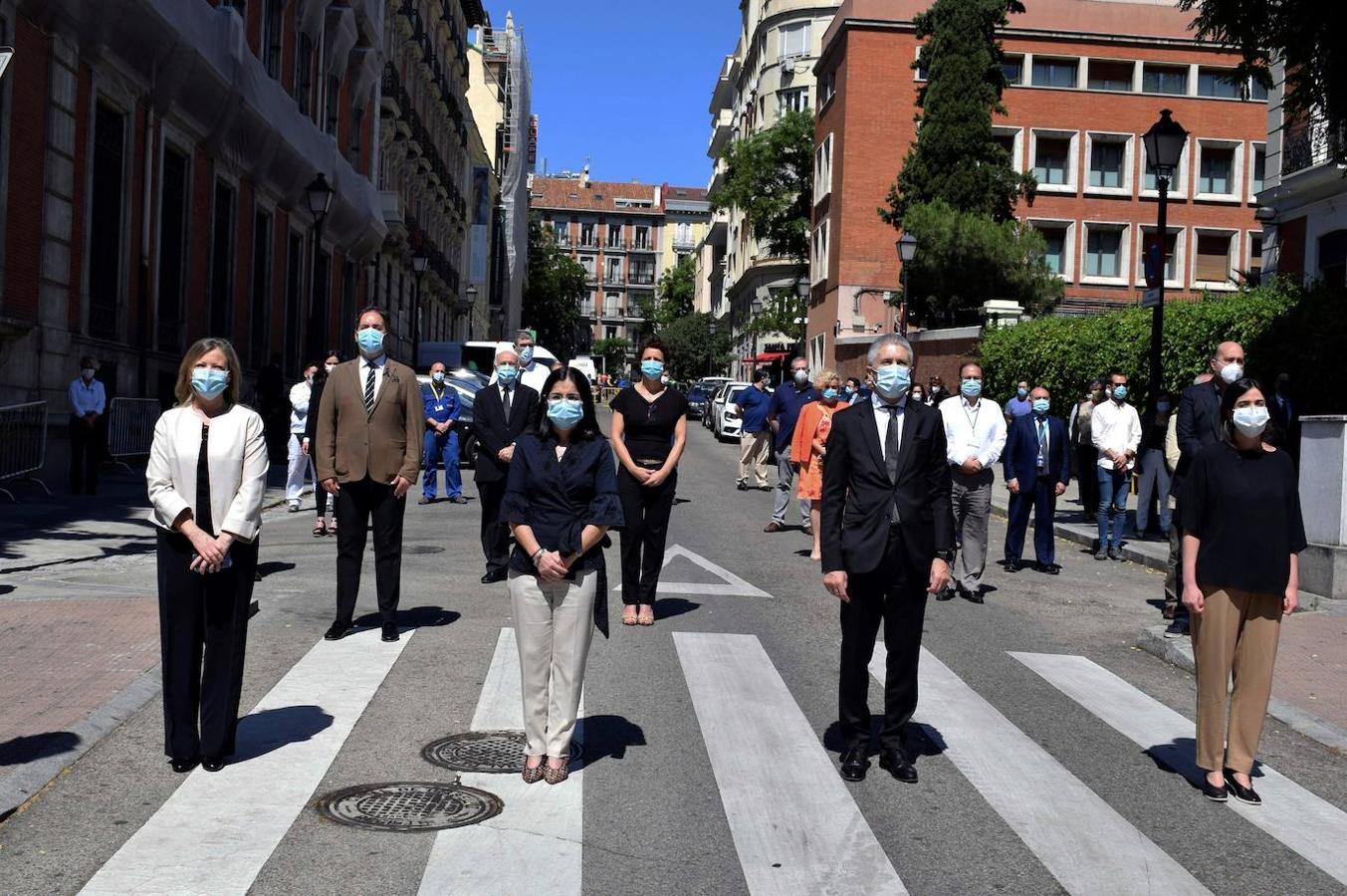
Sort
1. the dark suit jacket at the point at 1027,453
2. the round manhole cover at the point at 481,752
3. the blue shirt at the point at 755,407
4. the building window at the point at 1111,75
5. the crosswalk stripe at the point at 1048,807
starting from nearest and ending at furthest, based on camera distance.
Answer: the crosswalk stripe at the point at 1048,807 < the round manhole cover at the point at 481,752 < the dark suit jacket at the point at 1027,453 < the blue shirt at the point at 755,407 < the building window at the point at 1111,75

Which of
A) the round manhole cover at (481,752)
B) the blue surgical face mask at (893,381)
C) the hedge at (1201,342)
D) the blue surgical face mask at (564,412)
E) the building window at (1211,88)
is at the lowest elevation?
the round manhole cover at (481,752)

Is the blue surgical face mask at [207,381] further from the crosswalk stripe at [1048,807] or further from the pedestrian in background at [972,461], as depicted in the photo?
the pedestrian in background at [972,461]

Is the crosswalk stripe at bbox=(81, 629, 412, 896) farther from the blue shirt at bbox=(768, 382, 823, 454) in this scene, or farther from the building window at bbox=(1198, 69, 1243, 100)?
the building window at bbox=(1198, 69, 1243, 100)

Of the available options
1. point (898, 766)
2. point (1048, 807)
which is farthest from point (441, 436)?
point (1048, 807)

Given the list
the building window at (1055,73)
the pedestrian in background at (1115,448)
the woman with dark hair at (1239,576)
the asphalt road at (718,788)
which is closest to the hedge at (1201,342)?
the pedestrian in background at (1115,448)

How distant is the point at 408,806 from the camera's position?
5.26m

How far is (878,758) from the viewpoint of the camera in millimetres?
6336

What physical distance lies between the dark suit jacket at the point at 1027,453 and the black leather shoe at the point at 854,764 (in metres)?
7.65

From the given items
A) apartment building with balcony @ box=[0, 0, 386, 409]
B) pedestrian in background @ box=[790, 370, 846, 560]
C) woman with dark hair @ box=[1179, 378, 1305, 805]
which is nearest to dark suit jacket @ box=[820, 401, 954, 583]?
woman with dark hair @ box=[1179, 378, 1305, 805]

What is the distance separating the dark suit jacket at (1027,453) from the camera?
13320 millimetres

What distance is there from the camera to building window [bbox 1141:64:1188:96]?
161ft

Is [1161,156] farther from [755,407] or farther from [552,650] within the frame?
[552,650]

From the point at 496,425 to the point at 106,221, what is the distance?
40.0 ft

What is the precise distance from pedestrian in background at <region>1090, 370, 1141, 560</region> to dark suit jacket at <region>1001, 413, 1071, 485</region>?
1119 mm
